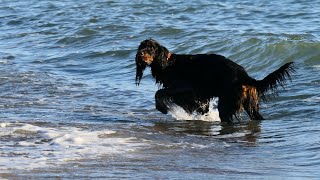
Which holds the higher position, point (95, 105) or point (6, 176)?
point (6, 176)

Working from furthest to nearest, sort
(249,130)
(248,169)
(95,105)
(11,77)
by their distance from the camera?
(11,77) → (95,105) → (249,130) → (248,169)

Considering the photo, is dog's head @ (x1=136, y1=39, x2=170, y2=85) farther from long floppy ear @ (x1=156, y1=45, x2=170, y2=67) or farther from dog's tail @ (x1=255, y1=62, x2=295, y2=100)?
dog's tail @ (x1=255, y1=62, x2=295, y2=100)

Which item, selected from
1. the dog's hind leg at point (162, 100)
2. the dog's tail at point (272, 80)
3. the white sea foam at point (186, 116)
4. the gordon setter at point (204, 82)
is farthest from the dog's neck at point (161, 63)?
the dog's tail at point (272, 80)

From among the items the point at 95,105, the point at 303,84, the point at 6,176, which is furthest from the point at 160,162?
the point at 303,84

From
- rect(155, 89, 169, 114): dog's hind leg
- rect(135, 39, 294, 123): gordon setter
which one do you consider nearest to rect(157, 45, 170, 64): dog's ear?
rect(135, 39, 294, 123): gordon setter

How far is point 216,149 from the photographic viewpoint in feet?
20.9

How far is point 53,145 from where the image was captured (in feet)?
20.6

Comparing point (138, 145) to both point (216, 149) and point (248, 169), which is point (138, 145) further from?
point (248, 169)

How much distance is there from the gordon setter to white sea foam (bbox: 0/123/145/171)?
1.35m

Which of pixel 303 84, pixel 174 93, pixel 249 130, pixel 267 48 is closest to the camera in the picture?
pixel 249 130

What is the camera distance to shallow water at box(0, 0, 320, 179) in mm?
5680

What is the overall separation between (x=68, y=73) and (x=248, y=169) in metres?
6.39

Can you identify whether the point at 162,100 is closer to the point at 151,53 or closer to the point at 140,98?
the point at 151,53

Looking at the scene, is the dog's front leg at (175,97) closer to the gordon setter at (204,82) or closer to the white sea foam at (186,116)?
the gordon setter at (204,82)
